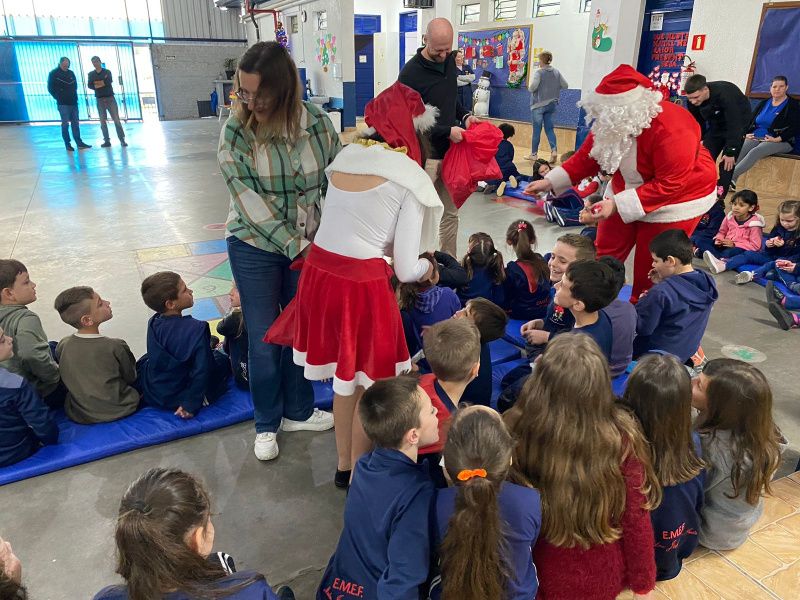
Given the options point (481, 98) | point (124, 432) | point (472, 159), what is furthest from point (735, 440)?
point (481, 98)

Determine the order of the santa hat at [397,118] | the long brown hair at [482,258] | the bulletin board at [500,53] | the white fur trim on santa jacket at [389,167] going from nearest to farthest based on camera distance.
Result: the white fur trim on santa jacket at [389,167]
the santa hat at [397,118]
the long brown hair at [482,258]
the bulletin board at [500,53]

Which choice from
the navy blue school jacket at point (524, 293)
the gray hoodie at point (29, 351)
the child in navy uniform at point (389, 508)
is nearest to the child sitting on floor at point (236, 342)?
the gray hoodie at point (29, 351)

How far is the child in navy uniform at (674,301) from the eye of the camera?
2.80 metres

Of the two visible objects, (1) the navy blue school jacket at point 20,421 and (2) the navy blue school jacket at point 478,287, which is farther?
(2) the navy blue school jacket at point 478,287

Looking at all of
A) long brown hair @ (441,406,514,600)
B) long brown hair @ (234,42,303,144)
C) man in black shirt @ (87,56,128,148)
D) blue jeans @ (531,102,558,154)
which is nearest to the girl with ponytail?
long brown hair @ (441,406,514,600)

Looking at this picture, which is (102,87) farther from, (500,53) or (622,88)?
(622,88)

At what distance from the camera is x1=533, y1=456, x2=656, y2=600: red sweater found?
1.56 meters

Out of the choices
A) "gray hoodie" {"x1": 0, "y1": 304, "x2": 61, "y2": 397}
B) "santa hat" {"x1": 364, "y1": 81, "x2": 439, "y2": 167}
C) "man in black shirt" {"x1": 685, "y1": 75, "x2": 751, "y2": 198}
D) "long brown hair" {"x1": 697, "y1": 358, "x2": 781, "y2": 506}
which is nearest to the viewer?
"long brown hair" {"x1": 697, "y1": 358, "x2": 781, "y2": 506}

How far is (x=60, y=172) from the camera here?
9.14 meters

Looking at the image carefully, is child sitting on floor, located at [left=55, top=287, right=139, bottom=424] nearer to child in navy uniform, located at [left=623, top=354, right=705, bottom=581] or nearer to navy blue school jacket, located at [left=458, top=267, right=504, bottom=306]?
navy blue school jacket, located at [left=458, top=267, right=504, bottom=306]

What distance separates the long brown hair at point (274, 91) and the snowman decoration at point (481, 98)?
10892 millimetres

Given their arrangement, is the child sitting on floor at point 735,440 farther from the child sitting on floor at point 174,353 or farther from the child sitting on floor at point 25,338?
the child sitting on floor at point 25,338

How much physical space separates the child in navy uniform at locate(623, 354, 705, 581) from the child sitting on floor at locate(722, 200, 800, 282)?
11.0ft

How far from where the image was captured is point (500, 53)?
39.2ft
